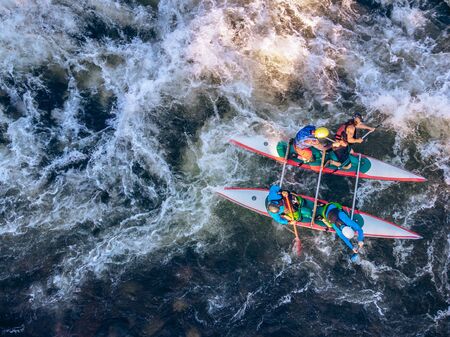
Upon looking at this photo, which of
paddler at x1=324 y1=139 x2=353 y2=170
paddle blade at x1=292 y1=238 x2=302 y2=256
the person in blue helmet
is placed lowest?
paddle blade at x1=292 y1=238 x2=302 y2=256

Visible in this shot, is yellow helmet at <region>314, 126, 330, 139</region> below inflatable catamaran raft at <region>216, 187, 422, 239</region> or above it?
above

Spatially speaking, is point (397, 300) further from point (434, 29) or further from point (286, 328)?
point (434, 29)

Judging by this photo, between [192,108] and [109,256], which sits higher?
[192,108]

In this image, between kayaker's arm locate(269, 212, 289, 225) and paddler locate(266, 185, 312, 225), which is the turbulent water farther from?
paddler locate(266, 185, 312, 225)

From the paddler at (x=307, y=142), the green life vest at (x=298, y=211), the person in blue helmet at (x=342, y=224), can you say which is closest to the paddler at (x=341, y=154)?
the paddler at (x=307, y=142)

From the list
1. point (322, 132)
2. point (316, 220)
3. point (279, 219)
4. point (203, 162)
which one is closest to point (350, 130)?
point (322, 132)

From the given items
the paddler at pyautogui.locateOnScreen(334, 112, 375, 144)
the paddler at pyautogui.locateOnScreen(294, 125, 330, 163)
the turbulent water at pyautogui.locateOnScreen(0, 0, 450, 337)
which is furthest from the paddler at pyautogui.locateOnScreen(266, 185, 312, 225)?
the paddler at pyautogui.locateOnScreen(334, 112, 375, 144)

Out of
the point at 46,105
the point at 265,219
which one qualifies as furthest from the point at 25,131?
the point at 265,219
